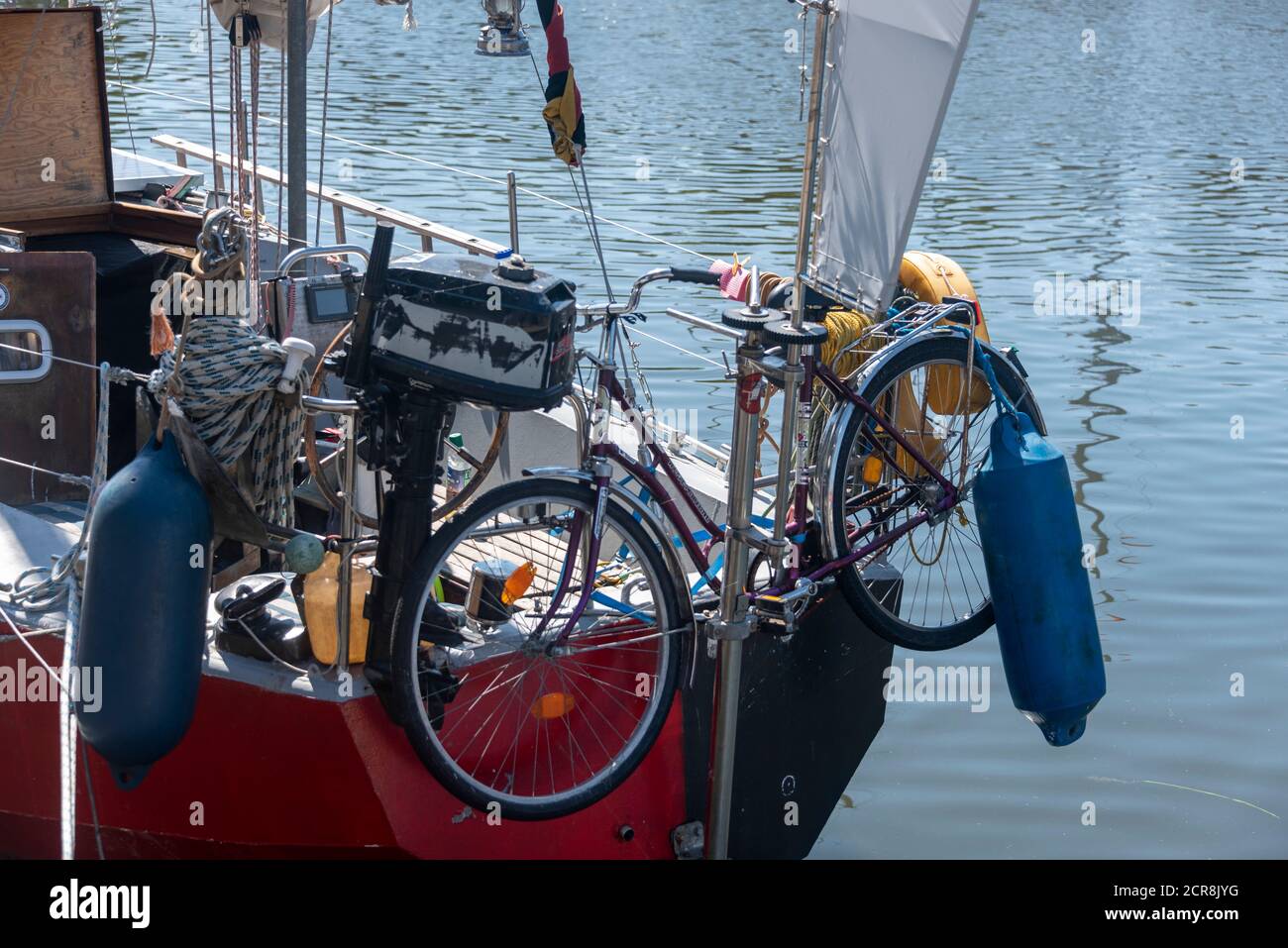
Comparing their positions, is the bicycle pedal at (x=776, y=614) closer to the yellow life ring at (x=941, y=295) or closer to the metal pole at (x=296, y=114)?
the yellow life ring at (x=941, y=295)

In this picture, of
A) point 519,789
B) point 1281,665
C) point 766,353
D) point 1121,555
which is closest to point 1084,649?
point 766,353

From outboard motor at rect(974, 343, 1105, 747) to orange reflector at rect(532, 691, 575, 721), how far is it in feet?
3.91

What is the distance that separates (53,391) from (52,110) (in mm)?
1969

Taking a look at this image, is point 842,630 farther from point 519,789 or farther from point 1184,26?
point 1184,26

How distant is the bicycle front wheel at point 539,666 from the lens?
363 cm

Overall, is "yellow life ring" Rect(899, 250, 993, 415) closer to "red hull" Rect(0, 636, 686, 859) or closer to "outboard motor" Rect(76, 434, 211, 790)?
"red hull" Rect(0, 636, 686, 859)

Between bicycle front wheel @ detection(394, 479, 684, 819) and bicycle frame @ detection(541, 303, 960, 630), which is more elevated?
bicycle frame @ detection(541, 303, 960, 630)

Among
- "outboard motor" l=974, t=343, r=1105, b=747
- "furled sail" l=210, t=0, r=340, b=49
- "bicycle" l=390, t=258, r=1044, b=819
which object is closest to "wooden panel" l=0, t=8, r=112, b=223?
"furled sail" l=210, t=0, r=340, b=49

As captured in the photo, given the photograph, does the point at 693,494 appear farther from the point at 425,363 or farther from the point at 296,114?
the point at 296,114

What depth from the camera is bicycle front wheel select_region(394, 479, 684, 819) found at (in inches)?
143

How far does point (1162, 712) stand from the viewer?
6340 mm

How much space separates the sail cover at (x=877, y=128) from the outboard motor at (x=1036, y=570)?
551 millimetres

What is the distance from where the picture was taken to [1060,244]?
13.3 m

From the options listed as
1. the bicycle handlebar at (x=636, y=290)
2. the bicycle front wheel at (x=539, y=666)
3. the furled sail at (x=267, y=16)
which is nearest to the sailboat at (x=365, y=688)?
the bicycle front wheel at (x=539, y=666)
